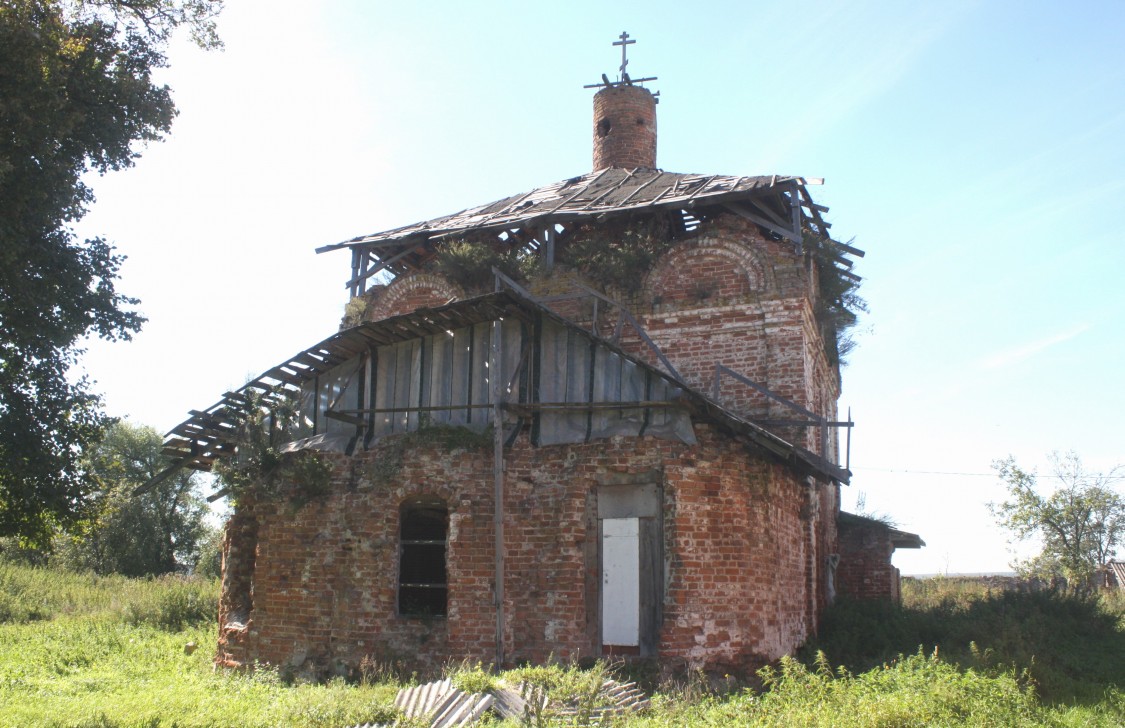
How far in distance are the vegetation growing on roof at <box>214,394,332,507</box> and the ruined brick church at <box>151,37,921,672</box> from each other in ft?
0.20

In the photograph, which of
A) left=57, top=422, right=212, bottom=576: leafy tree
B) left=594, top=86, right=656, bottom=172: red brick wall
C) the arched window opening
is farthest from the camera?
left=57, top=422, right=212, bottom=576: leafy tree

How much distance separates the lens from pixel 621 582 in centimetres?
1141

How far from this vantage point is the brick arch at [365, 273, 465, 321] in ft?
55.5

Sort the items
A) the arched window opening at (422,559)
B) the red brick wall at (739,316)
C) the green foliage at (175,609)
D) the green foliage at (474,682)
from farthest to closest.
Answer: the green foliage at (175,609) < the red brick wall at (739,316) < the arched window opening at (422,559) < the green foliage at (474,682)

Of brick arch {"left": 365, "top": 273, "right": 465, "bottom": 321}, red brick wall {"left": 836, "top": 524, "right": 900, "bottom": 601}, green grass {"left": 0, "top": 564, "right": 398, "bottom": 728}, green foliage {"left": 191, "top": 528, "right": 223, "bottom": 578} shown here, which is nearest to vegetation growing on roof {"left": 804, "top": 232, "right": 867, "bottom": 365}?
red brick wall {"left": 836, "top": 524, "right": 900, "bottom": 601}

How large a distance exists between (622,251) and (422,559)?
5.79 meters

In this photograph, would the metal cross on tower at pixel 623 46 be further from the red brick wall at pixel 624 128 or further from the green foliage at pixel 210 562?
the green foliage at pixel 210 562

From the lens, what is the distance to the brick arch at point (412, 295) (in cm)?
1691

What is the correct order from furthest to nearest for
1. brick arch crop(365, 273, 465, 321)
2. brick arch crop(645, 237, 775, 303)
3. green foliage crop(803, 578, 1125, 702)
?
1. brick arch crop(365, 273, 465, 321)
2. brick arch crop(645, 237, 775, 303)
3. green foliage crop(803, 578, 1125, 702)

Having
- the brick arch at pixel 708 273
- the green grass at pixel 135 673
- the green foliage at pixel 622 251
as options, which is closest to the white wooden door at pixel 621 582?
the green grass at pixel 135 673

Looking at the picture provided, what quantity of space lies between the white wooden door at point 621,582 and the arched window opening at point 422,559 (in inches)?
79.7

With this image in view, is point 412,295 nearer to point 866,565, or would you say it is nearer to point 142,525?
point 866,565

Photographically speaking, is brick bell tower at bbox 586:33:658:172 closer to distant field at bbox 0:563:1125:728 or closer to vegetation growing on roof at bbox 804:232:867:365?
vegetation growing on roof at bbox 804:232:867:365

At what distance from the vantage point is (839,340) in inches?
691
